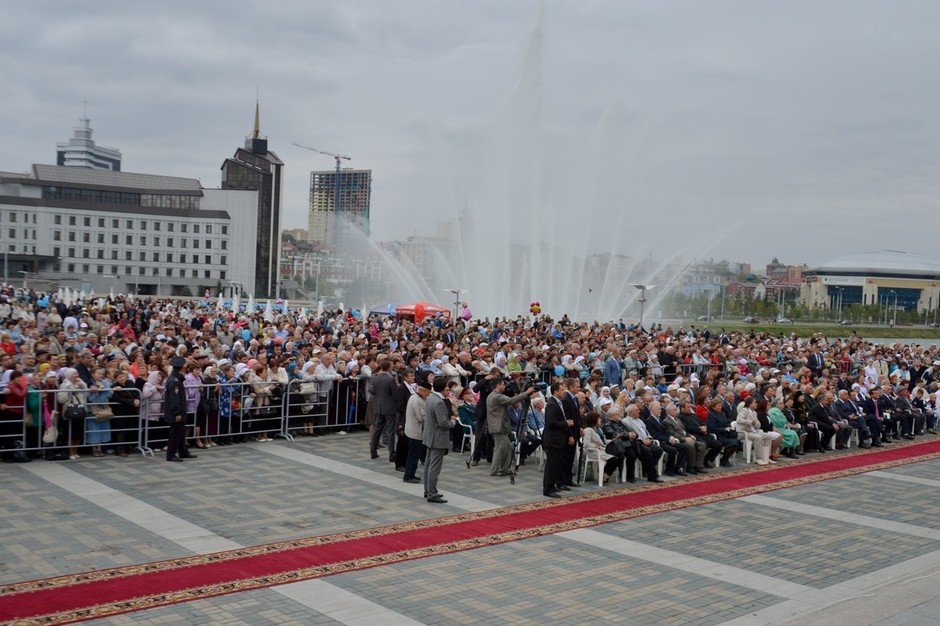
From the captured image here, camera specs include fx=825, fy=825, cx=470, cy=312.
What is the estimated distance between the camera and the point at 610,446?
14797mm

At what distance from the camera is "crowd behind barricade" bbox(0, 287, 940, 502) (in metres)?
13.9

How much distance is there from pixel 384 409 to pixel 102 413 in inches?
193

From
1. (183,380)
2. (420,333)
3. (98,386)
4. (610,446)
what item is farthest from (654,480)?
(420,333)

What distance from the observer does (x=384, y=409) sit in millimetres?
15242

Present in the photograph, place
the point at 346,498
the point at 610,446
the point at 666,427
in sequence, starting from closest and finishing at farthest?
the point at 346,498
the point at 610,446
the point at 666,427

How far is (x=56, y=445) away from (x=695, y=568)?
10.7 metres

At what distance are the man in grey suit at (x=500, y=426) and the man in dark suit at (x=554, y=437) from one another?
3.26ft

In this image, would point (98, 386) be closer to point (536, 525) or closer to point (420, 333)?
point (536, 525)

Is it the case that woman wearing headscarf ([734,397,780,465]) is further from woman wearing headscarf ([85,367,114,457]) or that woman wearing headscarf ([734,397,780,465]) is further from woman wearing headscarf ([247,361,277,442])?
woman wearing headscarf ([85,367,114,457])

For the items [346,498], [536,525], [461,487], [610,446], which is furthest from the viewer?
[610,446]

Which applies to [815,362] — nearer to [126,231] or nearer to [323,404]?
[323,404]

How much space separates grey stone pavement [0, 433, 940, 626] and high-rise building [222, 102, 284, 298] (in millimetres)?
126112

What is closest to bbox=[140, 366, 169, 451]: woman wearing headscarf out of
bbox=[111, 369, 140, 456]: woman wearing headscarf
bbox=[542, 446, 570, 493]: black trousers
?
bbox=[111, 369, 140, 456]: woman wearing headscarf

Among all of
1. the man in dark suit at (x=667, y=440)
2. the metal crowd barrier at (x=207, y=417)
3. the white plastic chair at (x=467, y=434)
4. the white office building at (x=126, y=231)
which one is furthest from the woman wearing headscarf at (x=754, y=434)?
the white office building at (x=126, y=231)
